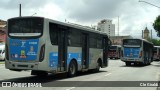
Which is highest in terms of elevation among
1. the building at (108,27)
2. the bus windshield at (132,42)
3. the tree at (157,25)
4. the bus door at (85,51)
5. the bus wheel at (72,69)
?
the building at (108,27)

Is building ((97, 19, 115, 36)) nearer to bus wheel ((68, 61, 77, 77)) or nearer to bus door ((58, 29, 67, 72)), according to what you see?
bus wheel ((68, 61, 77, 77))

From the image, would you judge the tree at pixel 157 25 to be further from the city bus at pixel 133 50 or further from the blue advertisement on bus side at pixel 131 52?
the blue advertisement on bus side at pixel 131 52

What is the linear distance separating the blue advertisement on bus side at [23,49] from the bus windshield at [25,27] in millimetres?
360

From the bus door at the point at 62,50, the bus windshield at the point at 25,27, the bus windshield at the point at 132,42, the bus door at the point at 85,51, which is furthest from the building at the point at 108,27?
the bus windshield at the point at 25,27

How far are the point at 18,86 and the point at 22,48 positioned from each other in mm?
2886

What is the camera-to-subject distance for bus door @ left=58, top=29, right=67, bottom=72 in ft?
62.4

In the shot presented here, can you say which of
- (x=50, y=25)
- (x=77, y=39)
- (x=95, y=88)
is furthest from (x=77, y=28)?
(x=95, y=88)

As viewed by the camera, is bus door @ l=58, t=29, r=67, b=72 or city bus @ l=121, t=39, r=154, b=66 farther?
city bus @ l=121, t=39, r=154, b=66

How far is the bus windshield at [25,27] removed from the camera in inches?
688

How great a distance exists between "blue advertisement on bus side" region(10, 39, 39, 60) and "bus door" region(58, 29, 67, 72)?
203 centimetres

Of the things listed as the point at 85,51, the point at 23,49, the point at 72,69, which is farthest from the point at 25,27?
the point at 85,51

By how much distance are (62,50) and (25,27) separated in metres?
2.69

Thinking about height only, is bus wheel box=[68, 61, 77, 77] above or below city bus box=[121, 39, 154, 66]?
below

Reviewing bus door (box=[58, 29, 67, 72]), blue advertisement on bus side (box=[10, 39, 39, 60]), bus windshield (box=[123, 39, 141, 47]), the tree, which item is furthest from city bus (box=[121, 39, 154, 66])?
blue advertisement on bus side (box=[10, 39, 39, 60])
